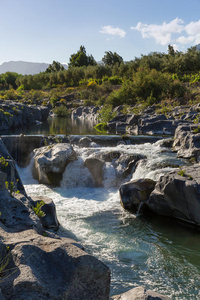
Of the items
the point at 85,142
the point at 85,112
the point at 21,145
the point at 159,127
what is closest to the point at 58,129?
the point at 21,145

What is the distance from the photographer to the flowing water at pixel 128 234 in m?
5.59

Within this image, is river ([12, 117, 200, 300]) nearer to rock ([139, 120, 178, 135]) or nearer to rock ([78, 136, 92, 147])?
rock ([78, 136, 92, 147])

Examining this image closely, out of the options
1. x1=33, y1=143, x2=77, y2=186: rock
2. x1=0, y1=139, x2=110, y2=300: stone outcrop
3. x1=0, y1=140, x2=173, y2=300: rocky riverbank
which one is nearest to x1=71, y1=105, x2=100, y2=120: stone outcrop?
x1=33, y1=143, x2=77, y2=186: rock

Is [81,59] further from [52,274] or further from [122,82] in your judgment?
[52,274]

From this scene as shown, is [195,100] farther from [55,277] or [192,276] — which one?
[55,277]

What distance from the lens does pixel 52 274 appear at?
3.18 meters

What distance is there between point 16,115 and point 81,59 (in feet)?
180

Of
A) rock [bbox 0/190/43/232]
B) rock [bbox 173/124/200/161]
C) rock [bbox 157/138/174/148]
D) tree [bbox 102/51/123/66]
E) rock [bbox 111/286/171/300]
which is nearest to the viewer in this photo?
rock [bbox 111/286/171/300]

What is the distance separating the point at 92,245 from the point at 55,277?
3.93 meters

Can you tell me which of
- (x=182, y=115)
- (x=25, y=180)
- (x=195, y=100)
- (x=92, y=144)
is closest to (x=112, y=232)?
(x=25, y=180)

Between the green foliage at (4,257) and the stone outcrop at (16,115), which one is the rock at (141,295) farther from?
the stone outcrop at (16,115)

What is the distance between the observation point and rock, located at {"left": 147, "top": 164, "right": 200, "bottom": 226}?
25.5 feet

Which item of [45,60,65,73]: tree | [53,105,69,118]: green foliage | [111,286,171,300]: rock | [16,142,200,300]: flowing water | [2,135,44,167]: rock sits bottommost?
[16,142,200,300]: flowing water

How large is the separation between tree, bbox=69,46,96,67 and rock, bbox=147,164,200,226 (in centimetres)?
7204
